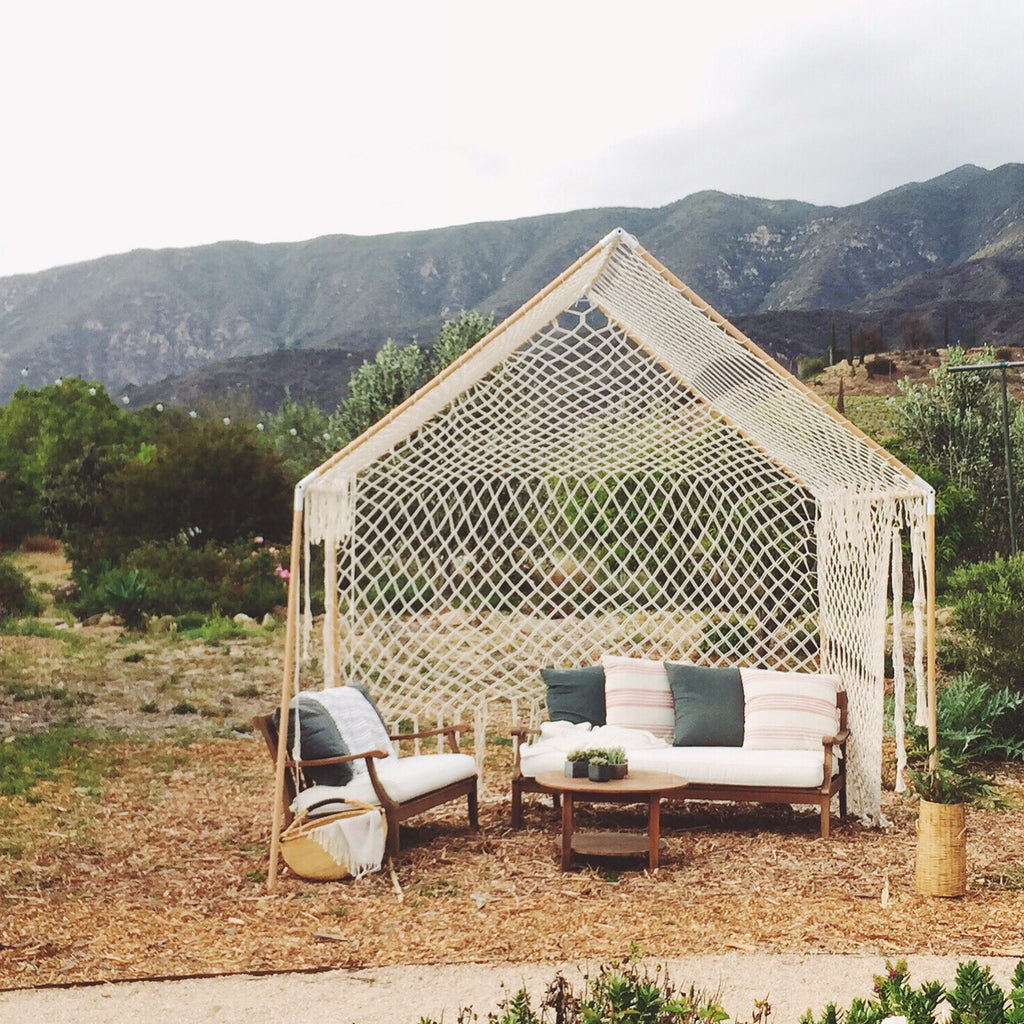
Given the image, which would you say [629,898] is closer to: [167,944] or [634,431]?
[167,944]

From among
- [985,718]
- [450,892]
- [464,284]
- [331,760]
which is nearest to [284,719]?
[331,760]

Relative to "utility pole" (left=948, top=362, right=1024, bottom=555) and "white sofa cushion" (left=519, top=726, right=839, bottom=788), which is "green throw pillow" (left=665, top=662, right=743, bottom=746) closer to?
"white sofa cushion" (left=519, top=726, right=839, bottom=788)

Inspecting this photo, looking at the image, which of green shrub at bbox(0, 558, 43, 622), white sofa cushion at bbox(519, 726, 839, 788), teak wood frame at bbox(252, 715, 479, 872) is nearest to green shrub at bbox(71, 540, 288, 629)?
green shrub at bbox(0, 558, 43, 622)

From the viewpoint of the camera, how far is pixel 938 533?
37.5ft

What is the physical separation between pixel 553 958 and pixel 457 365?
2265 mm

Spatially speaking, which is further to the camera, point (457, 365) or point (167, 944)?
point (457, 365)

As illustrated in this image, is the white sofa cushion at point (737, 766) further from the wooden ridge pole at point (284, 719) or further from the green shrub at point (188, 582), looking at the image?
the green shrub at point (188, 582)

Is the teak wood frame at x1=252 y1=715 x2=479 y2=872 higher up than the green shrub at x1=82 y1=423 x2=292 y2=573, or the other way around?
the green shrub at x1=82 y1=423 x2=292 y2=573

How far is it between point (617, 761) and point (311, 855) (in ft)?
3.84

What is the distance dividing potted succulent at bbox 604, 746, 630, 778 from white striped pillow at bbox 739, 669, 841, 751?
32.7 inches

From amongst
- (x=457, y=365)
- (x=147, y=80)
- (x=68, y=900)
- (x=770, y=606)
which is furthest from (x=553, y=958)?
(x=147, y=80)

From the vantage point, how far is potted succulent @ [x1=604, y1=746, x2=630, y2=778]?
468cm

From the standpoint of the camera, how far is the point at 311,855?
439 cm

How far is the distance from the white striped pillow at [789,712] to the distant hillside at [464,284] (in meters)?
29.9
